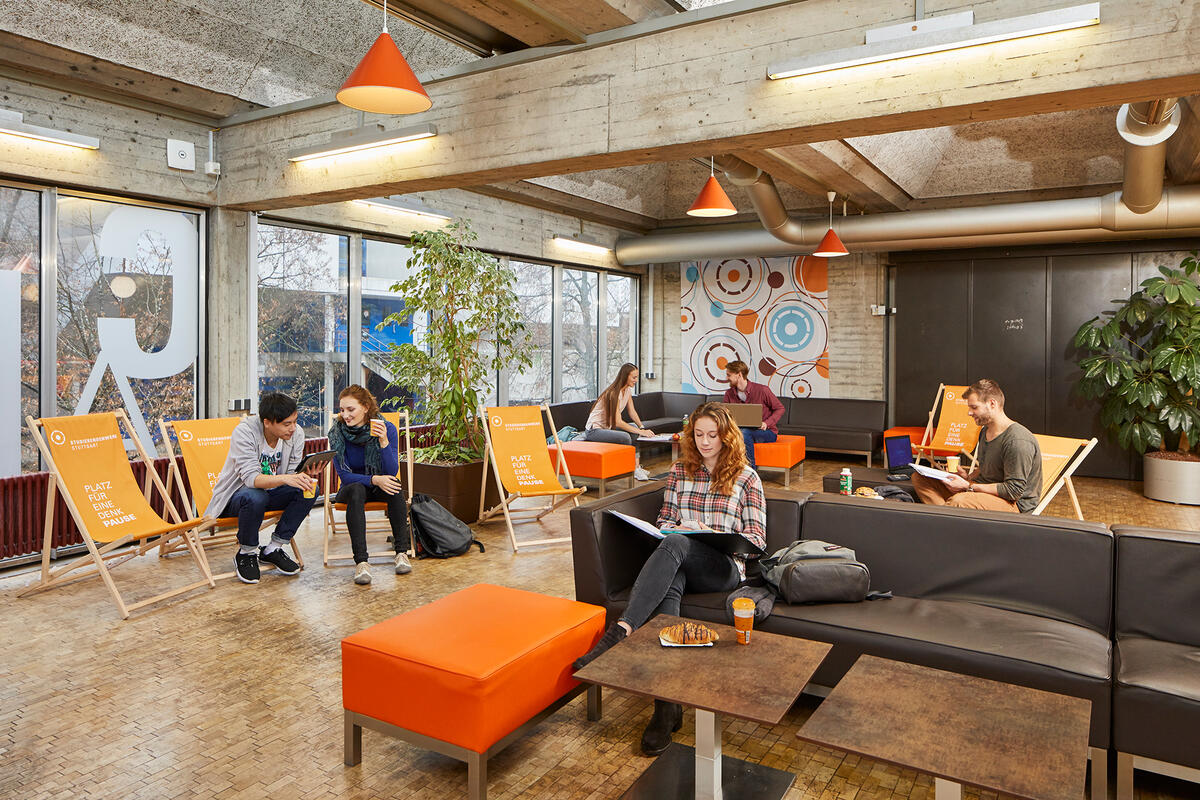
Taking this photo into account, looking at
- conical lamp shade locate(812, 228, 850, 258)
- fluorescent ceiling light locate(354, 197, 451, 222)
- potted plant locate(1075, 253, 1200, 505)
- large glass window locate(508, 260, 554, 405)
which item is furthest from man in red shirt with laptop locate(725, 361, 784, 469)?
fluorescent ceiling light locate(354, 197, 451, 222)

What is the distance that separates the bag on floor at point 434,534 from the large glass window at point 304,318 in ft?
7.85

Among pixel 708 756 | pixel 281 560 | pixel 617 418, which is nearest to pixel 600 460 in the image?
pixel 617 418

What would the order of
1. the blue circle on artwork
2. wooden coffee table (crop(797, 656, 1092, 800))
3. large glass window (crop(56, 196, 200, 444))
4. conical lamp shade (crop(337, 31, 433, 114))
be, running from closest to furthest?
wooden coffee table (crop(797, 656, 1092, 800)) < conical lamp shade (crop(337, 31, 433, 114)) < large glass window (crop(56, 196, 200, 444)) < the blue circle on artwork

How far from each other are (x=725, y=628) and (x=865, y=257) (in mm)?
9177

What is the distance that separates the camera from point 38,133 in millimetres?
5234

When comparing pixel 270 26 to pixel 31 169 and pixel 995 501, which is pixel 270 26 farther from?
pixel 995 501

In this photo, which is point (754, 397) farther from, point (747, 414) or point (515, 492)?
point (515, 492)

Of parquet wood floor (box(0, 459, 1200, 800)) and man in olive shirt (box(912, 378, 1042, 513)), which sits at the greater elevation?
man in olive shirt (box(912, 378, 1042, 513))

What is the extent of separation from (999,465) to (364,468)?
3957 millimetres

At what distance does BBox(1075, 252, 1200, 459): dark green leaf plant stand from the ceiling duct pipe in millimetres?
1221

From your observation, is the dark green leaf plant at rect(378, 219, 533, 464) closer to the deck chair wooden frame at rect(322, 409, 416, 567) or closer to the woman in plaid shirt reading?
the deck chair wooden frame at rect(322, 409, 416, 567)

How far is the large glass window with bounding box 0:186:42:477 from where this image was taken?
5.45 m

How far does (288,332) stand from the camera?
728 cm

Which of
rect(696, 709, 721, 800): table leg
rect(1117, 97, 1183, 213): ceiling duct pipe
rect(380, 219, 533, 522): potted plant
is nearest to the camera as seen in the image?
rect(696, 709, 721, 800): table leg
